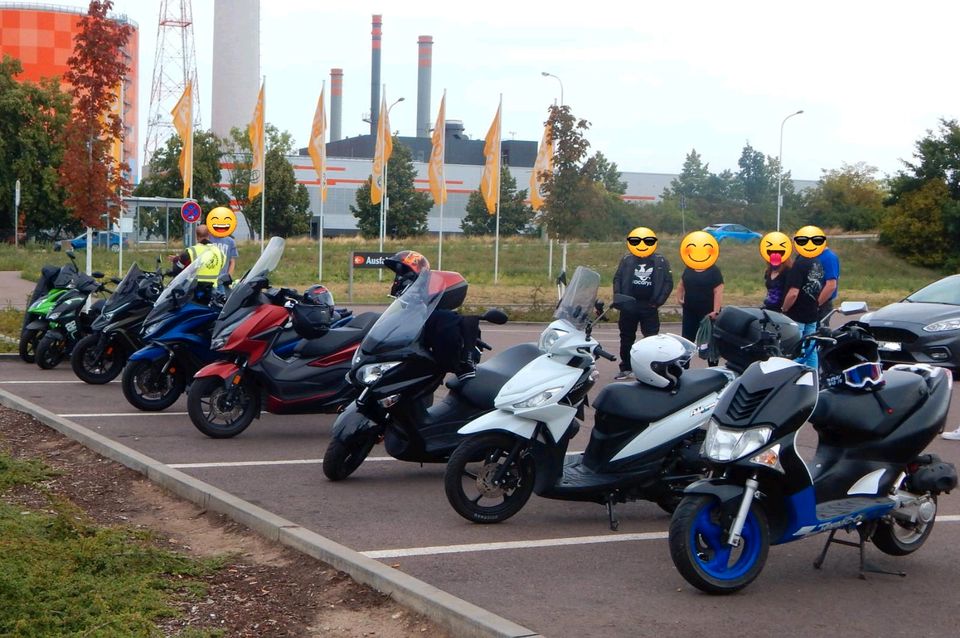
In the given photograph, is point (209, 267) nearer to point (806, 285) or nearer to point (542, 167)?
point (806, 285)

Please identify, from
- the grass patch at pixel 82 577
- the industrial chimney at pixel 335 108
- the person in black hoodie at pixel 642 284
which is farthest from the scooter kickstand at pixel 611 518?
the industrial chimney at pixel 335 108

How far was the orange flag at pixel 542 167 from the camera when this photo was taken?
108ft

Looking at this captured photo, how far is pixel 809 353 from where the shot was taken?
22.5 ft

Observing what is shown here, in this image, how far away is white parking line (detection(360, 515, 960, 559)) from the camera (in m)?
6.43

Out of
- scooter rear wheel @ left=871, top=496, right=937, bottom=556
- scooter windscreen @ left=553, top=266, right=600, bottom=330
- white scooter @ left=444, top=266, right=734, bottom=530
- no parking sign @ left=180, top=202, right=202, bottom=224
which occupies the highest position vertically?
no parking sign @ left=180, top=202, right=202, bottom=224

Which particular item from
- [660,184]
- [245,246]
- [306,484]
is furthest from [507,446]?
[660,184]

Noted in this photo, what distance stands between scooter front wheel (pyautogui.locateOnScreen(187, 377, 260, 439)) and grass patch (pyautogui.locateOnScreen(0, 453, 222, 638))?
2724mm

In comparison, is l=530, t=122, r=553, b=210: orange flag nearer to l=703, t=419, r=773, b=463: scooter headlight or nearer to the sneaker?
the sneaker

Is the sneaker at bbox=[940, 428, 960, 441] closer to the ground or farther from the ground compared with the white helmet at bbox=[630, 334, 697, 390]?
closer to the ground

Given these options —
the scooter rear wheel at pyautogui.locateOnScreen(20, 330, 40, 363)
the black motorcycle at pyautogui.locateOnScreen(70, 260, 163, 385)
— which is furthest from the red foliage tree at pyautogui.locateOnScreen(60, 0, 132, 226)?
the black motorcycle at pyautogui.locateOnScreen(70, 260, 163, 385)

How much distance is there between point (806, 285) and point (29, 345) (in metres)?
9.65

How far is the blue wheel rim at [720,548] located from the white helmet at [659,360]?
1.50 meters

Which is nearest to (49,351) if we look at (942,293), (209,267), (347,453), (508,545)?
(209,267)

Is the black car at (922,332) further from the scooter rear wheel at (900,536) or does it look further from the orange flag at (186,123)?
the orange flag at (186,123)
